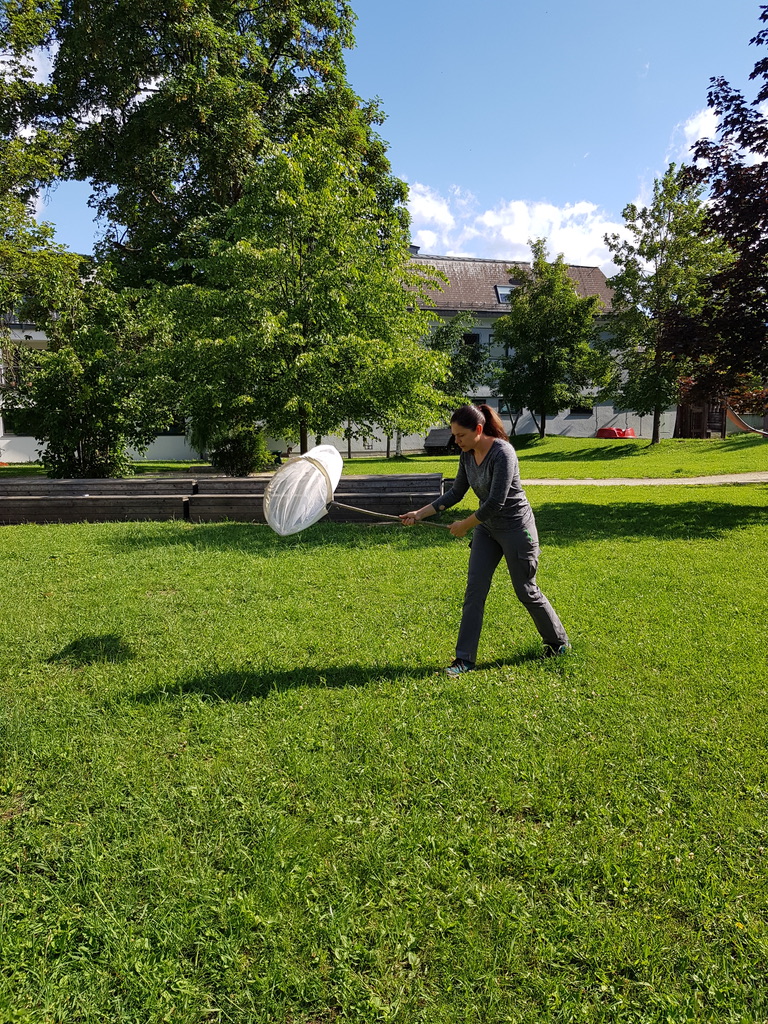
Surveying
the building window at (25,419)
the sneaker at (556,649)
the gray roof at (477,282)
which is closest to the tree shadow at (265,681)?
the sneaker at (556,649)

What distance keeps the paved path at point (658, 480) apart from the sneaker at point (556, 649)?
515 inches

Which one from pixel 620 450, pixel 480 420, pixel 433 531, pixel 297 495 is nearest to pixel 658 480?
pixel 433 531

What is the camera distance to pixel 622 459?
2708 cm

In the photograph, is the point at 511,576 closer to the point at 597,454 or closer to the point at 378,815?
the point at 378,815

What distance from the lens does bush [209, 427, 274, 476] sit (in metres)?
19.3

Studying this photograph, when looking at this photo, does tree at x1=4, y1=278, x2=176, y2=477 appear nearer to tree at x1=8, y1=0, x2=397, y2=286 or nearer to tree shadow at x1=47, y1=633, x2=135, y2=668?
tree at x1=8, y1=0, x2=397, y2=286

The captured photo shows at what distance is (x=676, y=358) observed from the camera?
509 inches

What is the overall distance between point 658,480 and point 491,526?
627 inches

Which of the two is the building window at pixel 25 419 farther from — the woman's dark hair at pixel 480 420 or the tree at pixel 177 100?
the woman's dark hair at pixel 480 420

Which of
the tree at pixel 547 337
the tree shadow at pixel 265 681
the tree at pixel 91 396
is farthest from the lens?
the tree at pixel 547 337

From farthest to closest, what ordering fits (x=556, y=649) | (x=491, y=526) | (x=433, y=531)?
(x=433, y=531)
(x=556, y=649)
(x=491, y=526)

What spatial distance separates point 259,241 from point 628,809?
13.5 metres

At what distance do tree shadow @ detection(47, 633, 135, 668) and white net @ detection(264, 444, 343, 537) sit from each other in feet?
5.62

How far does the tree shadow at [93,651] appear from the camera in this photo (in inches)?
205
